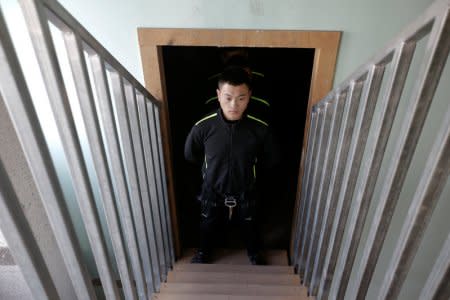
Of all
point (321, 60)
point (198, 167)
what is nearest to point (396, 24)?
point (321, 60)

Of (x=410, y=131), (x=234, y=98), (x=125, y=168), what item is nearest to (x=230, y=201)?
(x=234, y=98)

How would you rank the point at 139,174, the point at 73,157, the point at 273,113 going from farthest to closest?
the point at 273,113 < the point at 139,174 < the point at 73,157

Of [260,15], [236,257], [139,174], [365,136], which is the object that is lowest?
[236,257]

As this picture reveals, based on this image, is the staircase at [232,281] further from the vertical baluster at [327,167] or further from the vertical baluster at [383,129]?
the vertical baluster at [383,129]

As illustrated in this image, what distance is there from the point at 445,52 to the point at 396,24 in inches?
40.0

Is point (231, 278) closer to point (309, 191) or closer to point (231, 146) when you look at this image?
point (309, 191)

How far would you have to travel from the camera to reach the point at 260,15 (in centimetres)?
145

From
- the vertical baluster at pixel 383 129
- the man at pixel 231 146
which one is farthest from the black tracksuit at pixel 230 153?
the vertical baluster at pixel 383 129

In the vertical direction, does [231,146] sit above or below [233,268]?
above

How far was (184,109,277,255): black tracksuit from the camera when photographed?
1658 mm

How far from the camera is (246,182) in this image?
5.88 feet

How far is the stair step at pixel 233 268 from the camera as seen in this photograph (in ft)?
6.73

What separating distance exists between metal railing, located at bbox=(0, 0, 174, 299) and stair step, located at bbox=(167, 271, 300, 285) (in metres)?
0.56

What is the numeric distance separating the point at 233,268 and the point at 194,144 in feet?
3.12
